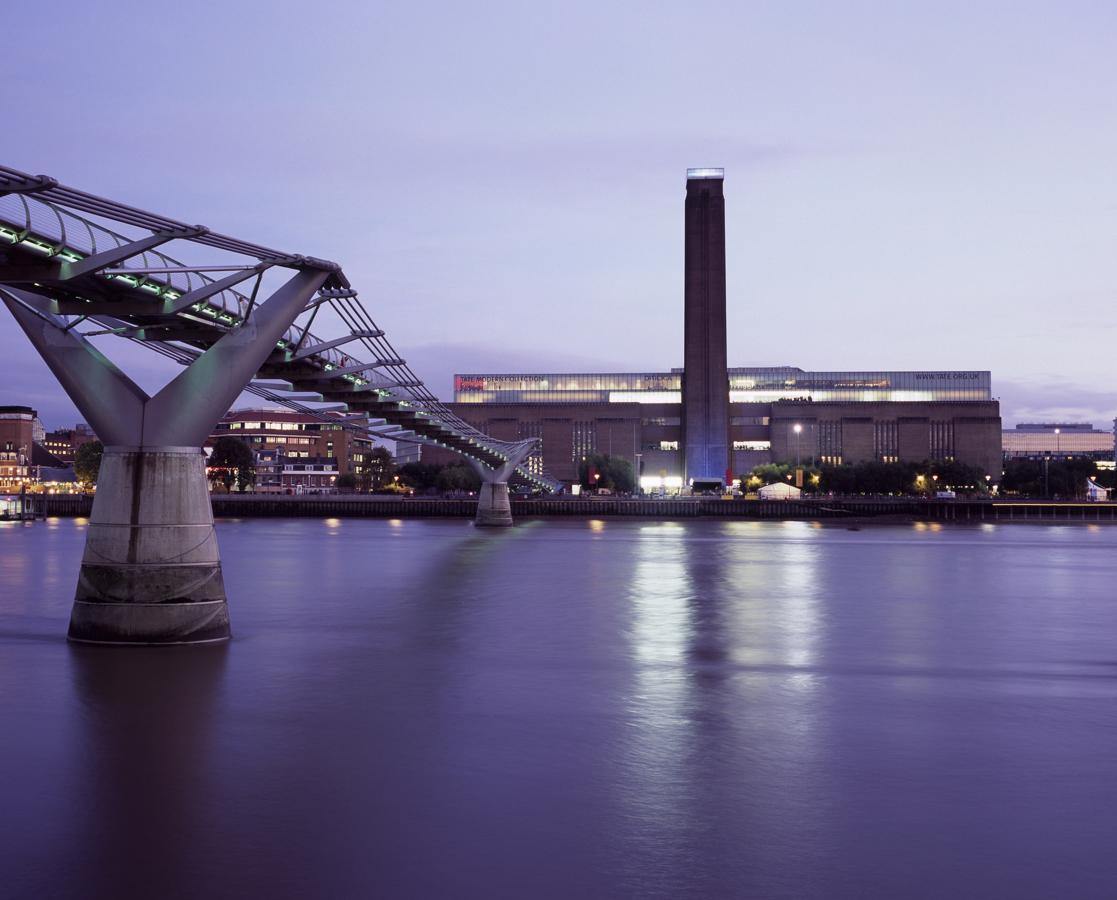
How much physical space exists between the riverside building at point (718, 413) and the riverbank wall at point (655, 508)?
32649 millimetres

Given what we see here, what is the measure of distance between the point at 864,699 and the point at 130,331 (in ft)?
55.2

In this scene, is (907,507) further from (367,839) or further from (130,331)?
(367,839)

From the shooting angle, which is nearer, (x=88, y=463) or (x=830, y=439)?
(x=88, y=463)

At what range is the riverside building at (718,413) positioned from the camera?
6550 inches

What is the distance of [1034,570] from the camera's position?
5606cm

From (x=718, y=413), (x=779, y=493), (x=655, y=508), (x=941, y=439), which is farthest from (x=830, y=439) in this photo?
(x=655, y=508)

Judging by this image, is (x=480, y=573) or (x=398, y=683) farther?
(x=480, y=573)

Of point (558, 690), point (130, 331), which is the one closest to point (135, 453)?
point (130, 331)

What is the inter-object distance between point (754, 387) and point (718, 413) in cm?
2557

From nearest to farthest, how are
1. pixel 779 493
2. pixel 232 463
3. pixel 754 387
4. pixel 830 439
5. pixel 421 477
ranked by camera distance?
1. pixel 779 493
2. pixel 232 463
3. pixel 421 477
4. pixel 830 439
5. pixel 754 387

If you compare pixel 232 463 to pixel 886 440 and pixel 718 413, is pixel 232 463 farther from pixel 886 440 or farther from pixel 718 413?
pixel 886 440

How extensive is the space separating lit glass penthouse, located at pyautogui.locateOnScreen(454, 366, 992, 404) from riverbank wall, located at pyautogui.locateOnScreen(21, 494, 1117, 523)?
5383 cm

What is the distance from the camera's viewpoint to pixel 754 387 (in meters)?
190

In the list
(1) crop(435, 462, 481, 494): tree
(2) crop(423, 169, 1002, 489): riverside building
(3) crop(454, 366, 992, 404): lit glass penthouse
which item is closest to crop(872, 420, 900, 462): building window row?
(2) crop(423, 169, 1002, 489): riverside building
